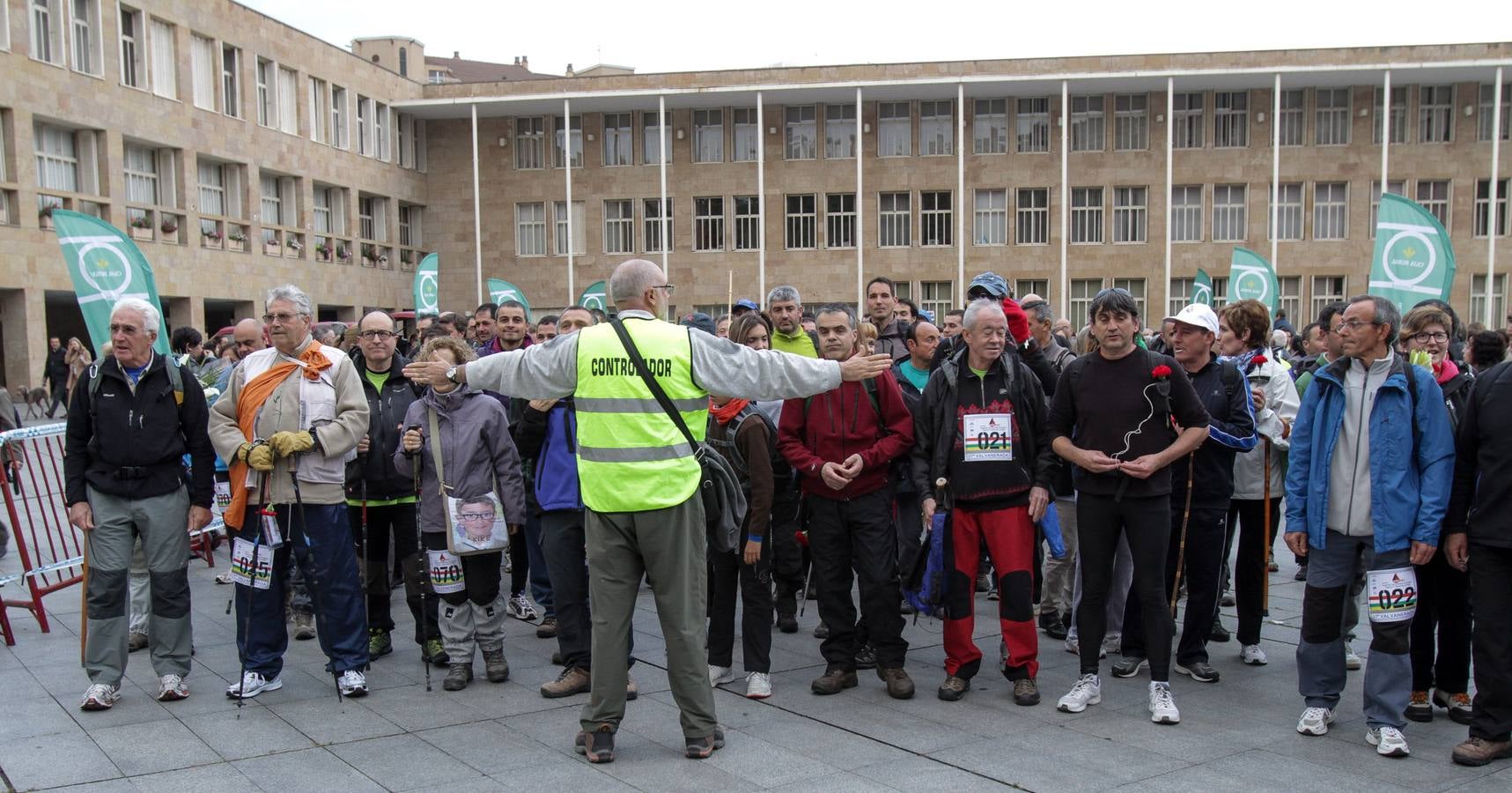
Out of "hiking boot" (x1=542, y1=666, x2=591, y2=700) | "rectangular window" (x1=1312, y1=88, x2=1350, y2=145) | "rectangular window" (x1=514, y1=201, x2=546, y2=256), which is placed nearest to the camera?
"hiking boot" (x1=542, y1=666, x2=591, y2=700)

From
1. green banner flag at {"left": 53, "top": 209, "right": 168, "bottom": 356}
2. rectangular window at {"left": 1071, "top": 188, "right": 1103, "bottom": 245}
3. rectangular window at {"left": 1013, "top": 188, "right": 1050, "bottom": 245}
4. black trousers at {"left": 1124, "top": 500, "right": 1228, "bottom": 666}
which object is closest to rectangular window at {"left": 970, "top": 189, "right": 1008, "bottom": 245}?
rectangular window at {"left": 1013, "top": 188, "right": 1050, "bottom": 245}

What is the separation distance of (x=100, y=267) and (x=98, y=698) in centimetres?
531

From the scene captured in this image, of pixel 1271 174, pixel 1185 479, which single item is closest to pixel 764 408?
pixel 1185 479

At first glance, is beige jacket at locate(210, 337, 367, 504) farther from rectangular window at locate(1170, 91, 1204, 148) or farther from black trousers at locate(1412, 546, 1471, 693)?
rectangular window at locate(1170, 91, 1204, 148)

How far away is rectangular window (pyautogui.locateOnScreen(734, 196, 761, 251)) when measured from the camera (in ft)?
123

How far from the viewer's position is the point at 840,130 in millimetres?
36938

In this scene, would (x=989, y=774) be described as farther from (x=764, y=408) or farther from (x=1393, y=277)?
(x=1393, y=277)

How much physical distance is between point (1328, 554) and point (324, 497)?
5002 mm

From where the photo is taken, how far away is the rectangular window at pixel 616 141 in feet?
124

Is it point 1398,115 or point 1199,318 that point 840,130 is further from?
point 1199,318

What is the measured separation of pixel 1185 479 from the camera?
6176 millimetres

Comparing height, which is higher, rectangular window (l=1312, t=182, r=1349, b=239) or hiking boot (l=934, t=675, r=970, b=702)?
rectangular window (l=1312, t=182, r=1349, b=239)

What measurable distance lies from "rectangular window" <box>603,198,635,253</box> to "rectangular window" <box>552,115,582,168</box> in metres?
1.77

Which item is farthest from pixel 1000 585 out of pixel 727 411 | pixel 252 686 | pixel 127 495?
pixel 127 495
